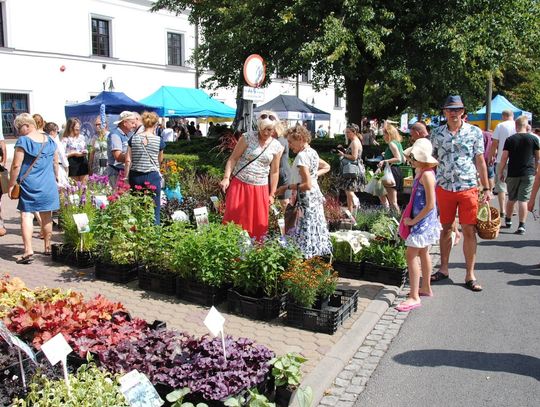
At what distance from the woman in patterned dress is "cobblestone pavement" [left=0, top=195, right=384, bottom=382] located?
26.3 inches

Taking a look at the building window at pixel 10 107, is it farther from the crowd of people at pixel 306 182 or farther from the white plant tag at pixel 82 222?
the white plant tag at pixel 82 222

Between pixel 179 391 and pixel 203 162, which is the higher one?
pixel 203 162

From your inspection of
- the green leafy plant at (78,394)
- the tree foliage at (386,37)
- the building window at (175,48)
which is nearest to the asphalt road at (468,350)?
the green leafy plant at (78,394)

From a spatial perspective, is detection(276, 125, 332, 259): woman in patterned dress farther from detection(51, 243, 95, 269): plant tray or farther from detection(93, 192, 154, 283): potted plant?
detection(51, 243, 95, 269): plant tray

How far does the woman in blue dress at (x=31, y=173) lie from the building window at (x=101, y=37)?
76.1ft

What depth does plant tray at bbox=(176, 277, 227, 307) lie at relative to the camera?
546cm

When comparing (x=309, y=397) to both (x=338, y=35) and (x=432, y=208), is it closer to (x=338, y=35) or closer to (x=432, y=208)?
(x=432, y=208)

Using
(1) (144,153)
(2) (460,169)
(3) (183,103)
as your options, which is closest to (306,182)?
(2) (460,169)

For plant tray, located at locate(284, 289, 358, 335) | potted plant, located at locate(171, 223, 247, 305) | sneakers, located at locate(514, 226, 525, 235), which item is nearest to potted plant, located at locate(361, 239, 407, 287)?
plant tray, located at locate(284, 289, 358, 335)

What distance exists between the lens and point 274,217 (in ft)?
24.5

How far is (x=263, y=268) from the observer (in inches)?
198

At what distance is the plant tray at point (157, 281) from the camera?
583 cm

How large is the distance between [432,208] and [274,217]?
262 centimetres

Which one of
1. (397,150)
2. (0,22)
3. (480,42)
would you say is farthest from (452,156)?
(0,22)
